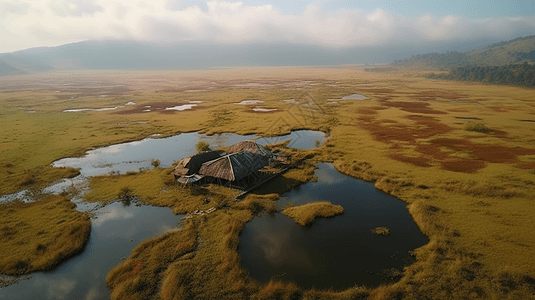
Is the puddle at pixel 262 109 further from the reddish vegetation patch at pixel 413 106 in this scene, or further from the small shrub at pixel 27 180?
the small shrub at pixel 27 180

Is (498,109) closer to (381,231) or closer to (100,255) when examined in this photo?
(381,231)

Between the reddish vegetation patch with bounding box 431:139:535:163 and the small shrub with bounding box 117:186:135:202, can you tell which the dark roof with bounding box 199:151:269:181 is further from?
the reddish vegetation patch with bounding box 431:139:535:163

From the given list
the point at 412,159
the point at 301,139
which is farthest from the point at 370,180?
the point at 301,139

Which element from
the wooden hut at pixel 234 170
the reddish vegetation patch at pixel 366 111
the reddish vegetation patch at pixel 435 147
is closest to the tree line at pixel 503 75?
the reddish vegetation patch at pixel 366 111

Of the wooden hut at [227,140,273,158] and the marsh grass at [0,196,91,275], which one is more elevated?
the wooden hut at [227,140,273,158]

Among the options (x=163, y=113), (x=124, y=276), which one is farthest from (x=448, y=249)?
(x=163, y=113)

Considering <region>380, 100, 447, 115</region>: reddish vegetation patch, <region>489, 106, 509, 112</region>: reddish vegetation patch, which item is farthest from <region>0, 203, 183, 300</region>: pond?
<region>489, 106, 509, 112</region>: reddish vegetation patch
